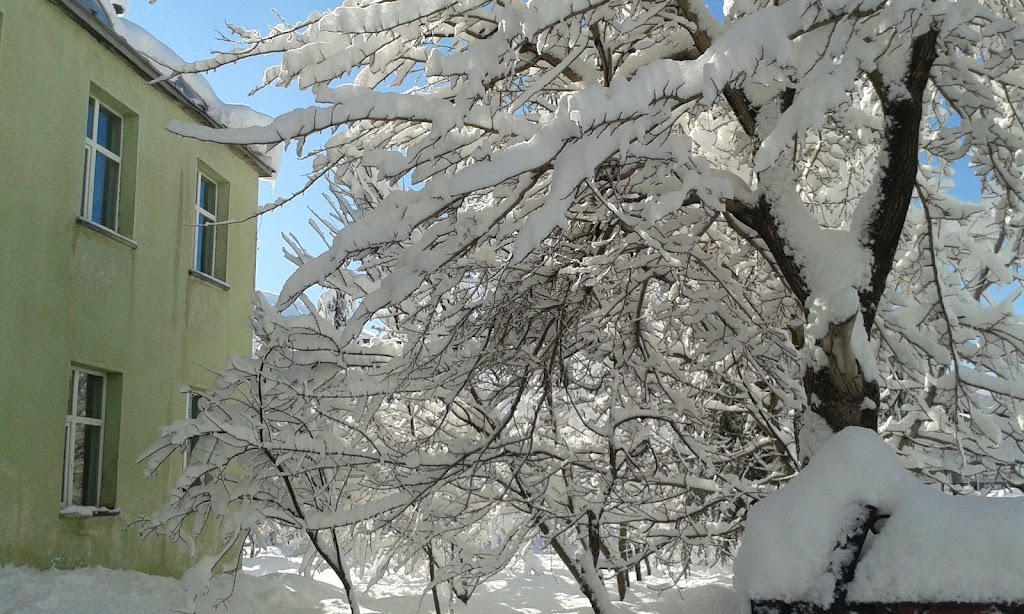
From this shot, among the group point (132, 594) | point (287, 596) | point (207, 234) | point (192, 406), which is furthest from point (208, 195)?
point (132, 594)

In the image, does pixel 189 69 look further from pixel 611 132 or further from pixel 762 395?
pixel 762 395

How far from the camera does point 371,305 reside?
3.53m

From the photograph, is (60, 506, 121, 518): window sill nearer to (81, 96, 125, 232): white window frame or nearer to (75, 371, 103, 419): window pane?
(75, 371, 103, 419): window pane

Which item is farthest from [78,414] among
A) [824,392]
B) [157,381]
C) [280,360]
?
[824,392]

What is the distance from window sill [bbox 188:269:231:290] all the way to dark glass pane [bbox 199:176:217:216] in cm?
101

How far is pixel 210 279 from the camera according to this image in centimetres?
1123

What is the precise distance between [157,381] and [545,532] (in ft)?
16.4

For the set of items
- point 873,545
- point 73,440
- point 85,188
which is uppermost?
point 85,188

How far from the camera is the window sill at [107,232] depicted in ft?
27.7

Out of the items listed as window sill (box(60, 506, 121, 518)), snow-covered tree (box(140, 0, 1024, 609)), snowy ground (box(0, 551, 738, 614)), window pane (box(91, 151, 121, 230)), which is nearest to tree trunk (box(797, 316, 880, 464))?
snow-covered tree (box(140, 0, 1024, 609))

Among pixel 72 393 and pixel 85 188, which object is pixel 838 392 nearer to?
pixel 72 393

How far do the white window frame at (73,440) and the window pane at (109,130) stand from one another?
2.50m

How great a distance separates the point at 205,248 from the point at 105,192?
106 inches

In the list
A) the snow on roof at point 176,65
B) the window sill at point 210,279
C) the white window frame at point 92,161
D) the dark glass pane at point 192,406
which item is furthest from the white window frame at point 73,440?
the snow on roof at point 176,65
